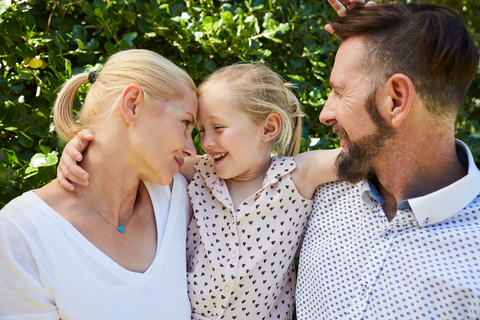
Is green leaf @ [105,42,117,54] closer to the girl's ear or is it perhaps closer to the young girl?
the young girl

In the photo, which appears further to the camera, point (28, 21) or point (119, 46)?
point (119, 46)

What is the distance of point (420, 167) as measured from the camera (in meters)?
1.87

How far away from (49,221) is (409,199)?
1488 millimetres

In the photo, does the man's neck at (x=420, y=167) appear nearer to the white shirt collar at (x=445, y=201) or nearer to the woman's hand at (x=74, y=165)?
the white shirt collar at (x=445, y=201)

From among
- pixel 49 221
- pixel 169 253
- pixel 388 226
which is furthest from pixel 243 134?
pixel 49 221

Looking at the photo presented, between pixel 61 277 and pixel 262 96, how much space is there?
1.32 meters

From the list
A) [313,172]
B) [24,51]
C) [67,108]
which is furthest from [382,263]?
[24,51]

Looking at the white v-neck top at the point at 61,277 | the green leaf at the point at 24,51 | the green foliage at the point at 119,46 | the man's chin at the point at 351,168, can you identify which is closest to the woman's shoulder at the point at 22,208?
the white v-neck top at the point at 61,277

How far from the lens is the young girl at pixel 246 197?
2016 mm

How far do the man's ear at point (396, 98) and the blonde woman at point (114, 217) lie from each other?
2.96 feet

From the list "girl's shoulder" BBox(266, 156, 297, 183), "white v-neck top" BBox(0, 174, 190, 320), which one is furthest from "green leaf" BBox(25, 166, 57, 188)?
"girl's shoulder" BBox(266, 156, 297, 183)

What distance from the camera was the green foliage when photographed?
212 centimetres

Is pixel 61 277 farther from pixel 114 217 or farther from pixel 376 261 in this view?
pixel 376 261

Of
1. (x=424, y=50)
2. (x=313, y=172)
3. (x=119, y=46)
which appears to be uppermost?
(x=424, y=50)
